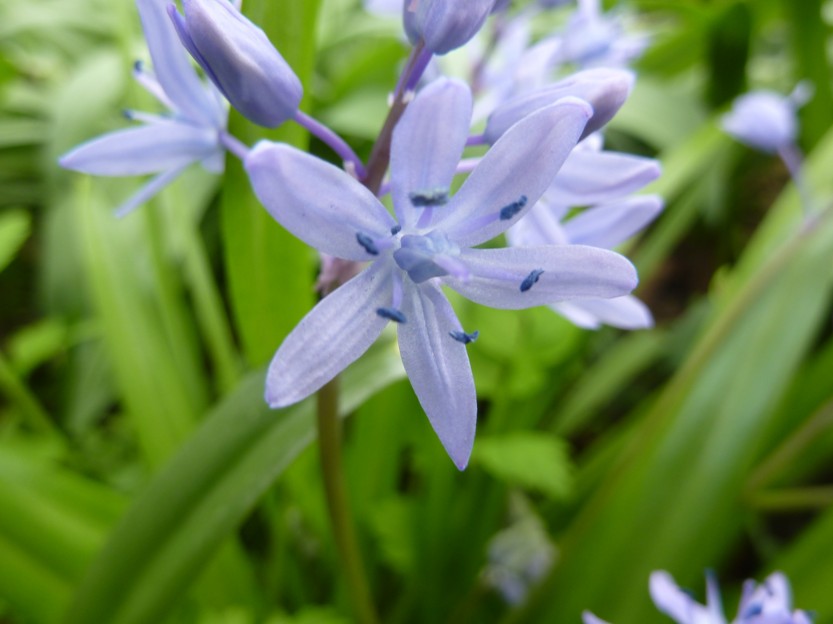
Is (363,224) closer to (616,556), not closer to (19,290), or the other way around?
(616,556)

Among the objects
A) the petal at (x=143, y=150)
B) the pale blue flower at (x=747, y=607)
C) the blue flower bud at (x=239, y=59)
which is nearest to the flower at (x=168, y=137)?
the petal at (x=143, y=150)

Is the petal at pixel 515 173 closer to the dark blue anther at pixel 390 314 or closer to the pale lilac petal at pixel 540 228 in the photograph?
the dark blue anther at pixel 390 314

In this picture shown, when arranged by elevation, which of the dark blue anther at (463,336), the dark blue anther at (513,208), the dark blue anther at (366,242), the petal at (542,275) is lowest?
the dark blue anther at (463,336)

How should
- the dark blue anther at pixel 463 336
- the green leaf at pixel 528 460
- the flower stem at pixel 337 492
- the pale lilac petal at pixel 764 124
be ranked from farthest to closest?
the pale lilac petal at pixel 764 124
the green leaf at pixel 528 460
the flower stem at pixel 337 492
the dark blue anther at pixel 463 336

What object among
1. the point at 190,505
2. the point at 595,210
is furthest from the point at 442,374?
the point at 190,505

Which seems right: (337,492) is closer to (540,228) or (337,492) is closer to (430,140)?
(540,228)

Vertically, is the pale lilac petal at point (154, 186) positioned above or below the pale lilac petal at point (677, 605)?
above
